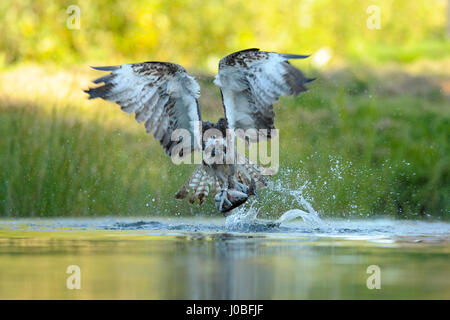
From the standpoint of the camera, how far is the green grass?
1098cm

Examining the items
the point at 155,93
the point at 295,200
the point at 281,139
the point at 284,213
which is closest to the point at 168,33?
the point at 281,139

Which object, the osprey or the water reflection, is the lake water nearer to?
the water reflection

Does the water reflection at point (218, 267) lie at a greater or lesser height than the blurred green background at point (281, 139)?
lesser

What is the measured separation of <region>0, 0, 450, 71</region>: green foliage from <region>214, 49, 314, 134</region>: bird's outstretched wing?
731 cm

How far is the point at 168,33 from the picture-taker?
1833cm

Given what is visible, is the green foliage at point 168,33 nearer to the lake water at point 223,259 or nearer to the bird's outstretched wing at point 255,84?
the lake water at point 223,259

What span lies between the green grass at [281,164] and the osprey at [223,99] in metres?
1.43

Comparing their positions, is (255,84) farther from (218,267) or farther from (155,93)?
(218,267)

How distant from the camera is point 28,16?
17.1 meters

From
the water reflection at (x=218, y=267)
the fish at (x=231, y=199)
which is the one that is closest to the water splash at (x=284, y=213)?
the fish at (x=231, y=199)

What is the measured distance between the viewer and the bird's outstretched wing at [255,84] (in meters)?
8.17

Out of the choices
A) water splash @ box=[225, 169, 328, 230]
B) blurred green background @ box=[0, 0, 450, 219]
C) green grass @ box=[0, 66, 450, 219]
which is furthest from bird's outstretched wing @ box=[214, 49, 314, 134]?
green grass @ box=[0, 66, 450, 219]

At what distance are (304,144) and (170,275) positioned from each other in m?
5.96
